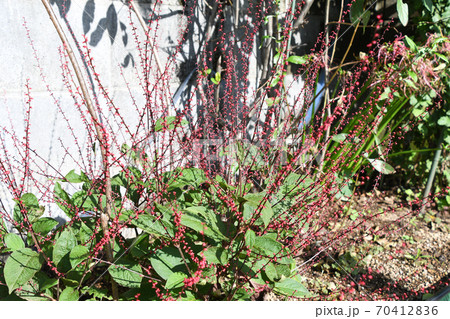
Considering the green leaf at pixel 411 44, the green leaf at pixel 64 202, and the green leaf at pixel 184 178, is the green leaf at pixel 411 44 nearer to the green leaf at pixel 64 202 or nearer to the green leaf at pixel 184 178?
the green leaf at pixel 184 178

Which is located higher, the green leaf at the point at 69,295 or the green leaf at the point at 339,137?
the green leaf at the point at 339,137

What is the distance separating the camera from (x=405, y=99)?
2699 millimetres

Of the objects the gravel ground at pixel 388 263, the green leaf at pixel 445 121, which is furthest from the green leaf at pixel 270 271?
the green leaf at pixel 445 121

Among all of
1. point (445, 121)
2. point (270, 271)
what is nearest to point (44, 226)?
point (270, 271)

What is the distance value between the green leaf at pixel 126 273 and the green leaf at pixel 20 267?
0.27 m

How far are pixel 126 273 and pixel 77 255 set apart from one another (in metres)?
0.20

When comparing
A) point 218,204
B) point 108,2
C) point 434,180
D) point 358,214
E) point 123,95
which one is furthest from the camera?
point 434,180

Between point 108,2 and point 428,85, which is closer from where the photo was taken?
point 108,2

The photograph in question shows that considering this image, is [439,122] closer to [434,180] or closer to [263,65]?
[434,180]

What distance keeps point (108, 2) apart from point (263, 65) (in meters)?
1.10

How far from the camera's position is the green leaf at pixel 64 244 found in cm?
155

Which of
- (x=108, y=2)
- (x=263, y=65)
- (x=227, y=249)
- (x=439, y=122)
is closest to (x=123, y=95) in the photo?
(x=108, y=2)

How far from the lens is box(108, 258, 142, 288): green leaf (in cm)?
154

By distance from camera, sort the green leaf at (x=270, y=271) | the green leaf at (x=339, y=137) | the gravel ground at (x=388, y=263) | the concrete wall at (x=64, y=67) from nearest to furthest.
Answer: the green leaf at (x=270, y=271)
the concrete wall at (x=64, y=67)
the gravel ground at (x=388, y=263)
the green leaf at (x=339, y=137)
